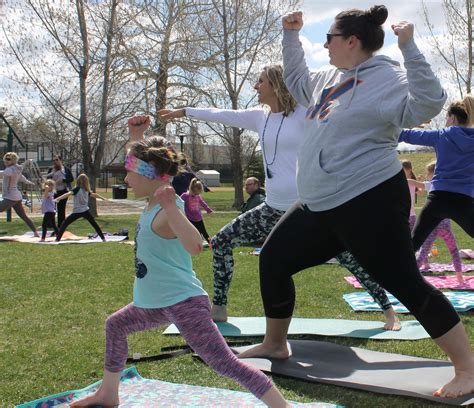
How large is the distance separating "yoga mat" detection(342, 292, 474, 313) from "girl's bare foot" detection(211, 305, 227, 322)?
1.45m

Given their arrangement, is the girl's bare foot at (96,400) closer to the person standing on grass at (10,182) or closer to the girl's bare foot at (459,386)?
the girl's bare foot at (459,386)

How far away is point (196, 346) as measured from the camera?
123 inches

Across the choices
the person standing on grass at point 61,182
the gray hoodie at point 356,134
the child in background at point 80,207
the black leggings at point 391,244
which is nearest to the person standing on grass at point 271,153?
the gray hoodie at point 356,134

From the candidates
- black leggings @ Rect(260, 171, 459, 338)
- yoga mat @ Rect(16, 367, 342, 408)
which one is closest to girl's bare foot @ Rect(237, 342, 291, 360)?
yoga mat @ Rect(16, 367, 342, 408)

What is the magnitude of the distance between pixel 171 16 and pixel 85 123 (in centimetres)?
565

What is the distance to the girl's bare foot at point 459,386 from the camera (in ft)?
10.9

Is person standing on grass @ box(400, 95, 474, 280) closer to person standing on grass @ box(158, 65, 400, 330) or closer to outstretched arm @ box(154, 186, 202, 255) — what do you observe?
person standing on grass @ box(158, 65, 400, 330)

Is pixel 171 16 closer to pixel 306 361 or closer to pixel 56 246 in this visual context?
pixel 56 246

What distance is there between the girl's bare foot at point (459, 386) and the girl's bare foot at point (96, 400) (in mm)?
1764

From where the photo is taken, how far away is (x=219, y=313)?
5.39 m

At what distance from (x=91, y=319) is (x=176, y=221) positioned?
3.20 meters

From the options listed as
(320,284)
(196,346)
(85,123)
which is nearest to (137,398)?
(196,346)

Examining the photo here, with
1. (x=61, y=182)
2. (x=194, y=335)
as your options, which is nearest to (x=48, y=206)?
(x=61, y=182)

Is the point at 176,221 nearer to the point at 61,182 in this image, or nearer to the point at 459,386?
the point at 459,386
